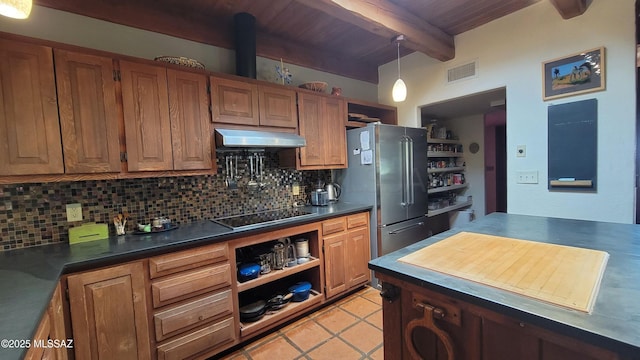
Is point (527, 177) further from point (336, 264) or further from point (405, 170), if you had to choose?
point (336, 264)

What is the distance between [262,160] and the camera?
262 cm

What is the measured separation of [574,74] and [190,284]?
341 cm

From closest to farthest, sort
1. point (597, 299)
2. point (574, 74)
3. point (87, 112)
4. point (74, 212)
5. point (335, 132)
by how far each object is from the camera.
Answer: point (597, 299), point (87, 112), point (74, 212), point (574, 74), point (335, 132)

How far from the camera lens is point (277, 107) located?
2.40 m

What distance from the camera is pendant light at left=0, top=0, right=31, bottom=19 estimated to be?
837 mm

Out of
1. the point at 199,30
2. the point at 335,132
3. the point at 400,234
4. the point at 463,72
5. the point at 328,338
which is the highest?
the point at 199,30

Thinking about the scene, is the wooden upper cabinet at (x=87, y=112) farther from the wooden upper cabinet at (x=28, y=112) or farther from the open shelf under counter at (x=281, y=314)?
the open shelf under counter at (x=281, y=314)

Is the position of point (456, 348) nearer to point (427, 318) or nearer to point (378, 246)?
point (427, 318)

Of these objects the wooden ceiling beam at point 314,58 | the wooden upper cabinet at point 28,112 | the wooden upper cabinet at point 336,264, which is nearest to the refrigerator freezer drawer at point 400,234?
the wooden upper cabinet at point 336,264

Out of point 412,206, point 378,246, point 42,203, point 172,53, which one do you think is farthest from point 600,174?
point 42,203

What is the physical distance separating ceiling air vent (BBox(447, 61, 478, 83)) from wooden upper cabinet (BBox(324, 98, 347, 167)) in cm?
126

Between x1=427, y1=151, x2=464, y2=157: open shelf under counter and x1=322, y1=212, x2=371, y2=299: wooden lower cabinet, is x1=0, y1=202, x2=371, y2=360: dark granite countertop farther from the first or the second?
x1=427, y1=151, x2=464, y2=157: open shelf under counter

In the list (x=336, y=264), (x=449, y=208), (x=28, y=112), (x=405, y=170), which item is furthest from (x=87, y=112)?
(x=449, y=208)

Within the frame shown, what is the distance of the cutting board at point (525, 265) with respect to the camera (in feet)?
2.72
